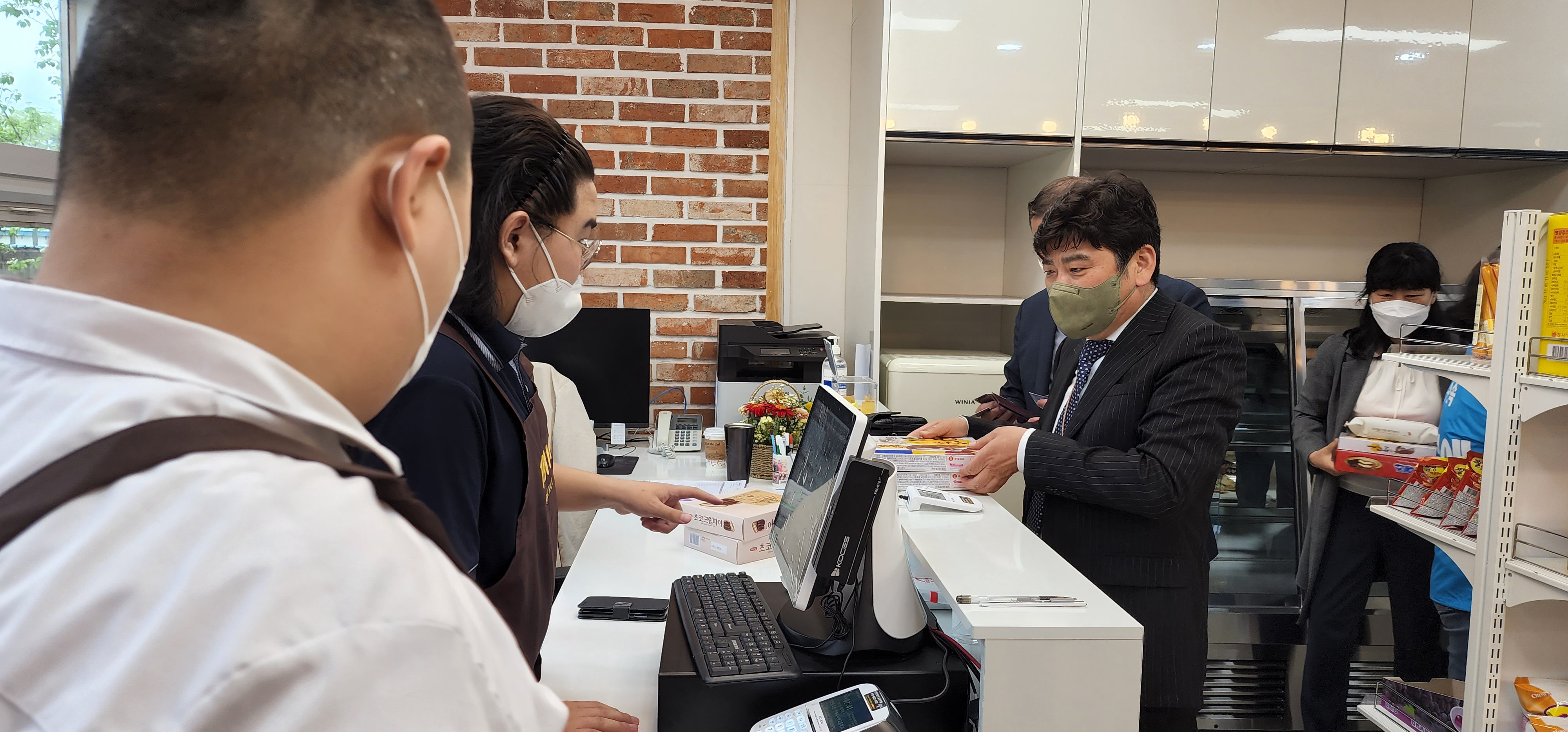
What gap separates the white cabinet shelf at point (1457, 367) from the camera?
175 centimetres

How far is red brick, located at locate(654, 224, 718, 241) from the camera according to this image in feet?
11.0

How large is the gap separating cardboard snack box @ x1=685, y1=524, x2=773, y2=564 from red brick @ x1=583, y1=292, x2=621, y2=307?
1.69 meters

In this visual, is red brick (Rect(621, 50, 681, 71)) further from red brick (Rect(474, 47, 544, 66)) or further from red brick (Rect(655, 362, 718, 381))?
red brick (Rect(655, 362, 718, 381))

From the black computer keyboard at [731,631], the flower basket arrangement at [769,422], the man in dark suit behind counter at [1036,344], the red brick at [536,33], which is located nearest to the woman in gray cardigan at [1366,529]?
the man in dark suit behind counter at [1036,344]

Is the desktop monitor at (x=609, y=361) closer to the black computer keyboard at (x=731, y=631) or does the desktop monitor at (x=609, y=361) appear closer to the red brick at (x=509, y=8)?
the red brick at (x=509, y=8)

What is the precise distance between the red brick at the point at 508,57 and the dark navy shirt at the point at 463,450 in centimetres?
243

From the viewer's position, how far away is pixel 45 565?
332 mm

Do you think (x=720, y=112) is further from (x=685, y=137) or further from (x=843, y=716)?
→ (x=843, y=716)

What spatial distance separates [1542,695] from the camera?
164 cm

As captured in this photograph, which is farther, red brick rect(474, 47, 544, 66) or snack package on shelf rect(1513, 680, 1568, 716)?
red brick rect(474, 47, 544, 66)

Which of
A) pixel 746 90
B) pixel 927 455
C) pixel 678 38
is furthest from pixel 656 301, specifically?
pixel 927 455

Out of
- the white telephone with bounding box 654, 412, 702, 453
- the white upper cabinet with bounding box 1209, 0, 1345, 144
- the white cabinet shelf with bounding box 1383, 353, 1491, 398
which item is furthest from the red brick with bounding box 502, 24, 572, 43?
the white cabinet shelf with bounding box 1383, 353, 1491, 398

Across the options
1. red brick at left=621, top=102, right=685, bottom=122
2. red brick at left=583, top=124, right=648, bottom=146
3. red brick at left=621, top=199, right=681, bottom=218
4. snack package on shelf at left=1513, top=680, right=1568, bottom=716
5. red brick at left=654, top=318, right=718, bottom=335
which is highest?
red brick at left=621, top=102, right=685, bottom=122

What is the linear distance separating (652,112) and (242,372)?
121 inches
